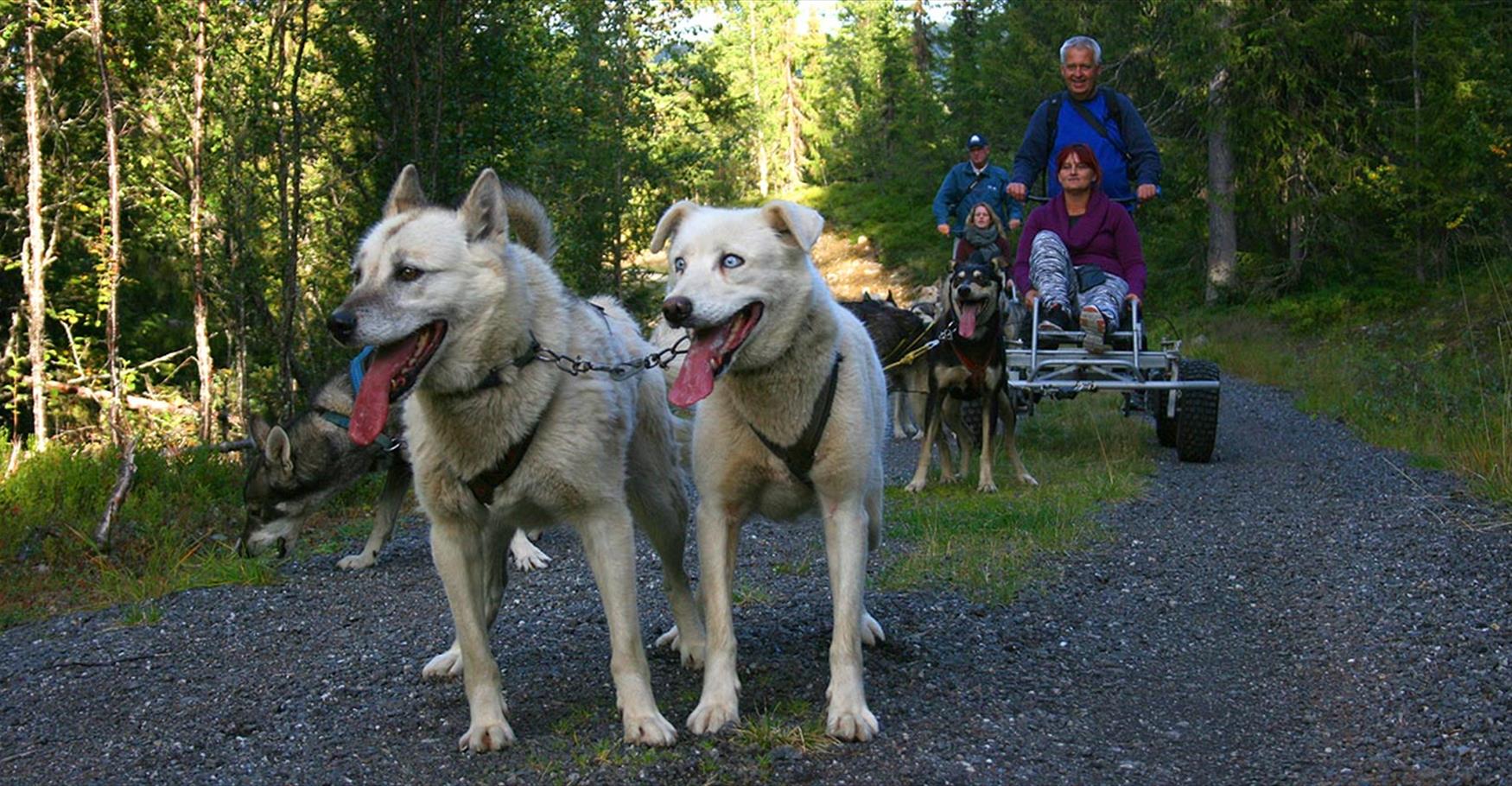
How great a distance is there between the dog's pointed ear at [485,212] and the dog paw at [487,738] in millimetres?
1500

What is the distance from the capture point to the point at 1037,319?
9.65 meters

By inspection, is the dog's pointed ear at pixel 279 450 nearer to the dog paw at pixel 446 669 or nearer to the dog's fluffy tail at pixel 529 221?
the dog paw at pixel 446 669

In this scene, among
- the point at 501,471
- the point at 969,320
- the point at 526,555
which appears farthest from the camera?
the point at 969,320

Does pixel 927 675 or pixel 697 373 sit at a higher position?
pixel 697 373

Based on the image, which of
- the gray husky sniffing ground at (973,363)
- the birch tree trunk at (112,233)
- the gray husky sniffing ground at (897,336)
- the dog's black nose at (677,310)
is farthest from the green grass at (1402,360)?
the birch tree trunk at (112,233)

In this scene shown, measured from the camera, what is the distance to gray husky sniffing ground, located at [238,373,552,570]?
7.88 meters

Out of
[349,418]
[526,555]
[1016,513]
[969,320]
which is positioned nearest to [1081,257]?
[969,320]

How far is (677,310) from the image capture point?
12.8 feet

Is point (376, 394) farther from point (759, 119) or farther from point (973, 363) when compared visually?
point (759, 119)

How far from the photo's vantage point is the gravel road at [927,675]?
374 cm

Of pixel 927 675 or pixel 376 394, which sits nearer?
pixel 376 394

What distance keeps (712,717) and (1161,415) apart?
305 inches

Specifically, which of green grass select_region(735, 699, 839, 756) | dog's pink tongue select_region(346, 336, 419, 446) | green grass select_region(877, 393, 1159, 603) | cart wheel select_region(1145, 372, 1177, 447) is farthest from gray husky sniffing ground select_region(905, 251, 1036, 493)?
dog's pink tongue select_region(346, 336, 419, 446)

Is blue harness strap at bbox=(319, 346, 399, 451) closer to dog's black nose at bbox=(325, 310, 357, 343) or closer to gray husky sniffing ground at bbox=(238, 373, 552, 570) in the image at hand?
gray husky sniffing ground at bbox=(238, 373, 552, 570)
